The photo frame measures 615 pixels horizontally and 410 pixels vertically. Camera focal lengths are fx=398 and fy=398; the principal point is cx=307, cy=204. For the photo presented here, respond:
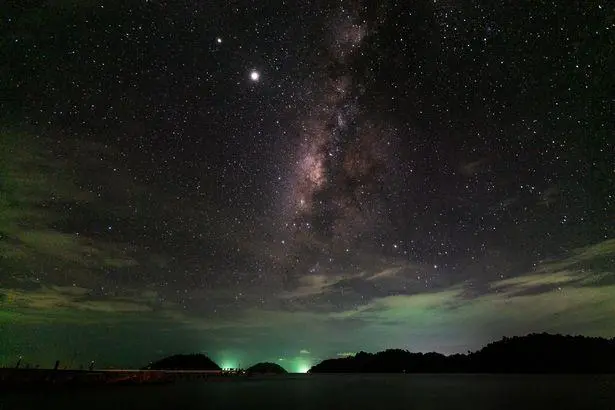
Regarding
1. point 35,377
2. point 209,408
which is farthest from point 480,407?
point 35,377

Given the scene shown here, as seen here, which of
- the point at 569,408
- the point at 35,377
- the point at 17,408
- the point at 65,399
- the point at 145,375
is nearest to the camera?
the point at 17,408

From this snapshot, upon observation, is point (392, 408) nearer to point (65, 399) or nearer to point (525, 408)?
point (525, 408)

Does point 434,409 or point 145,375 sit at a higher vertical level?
point 145,375

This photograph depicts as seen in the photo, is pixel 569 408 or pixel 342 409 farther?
pixel 342 409

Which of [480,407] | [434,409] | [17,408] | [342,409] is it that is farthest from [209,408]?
[480,407]

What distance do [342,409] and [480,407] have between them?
15141 mm

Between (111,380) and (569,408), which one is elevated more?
(111,380)

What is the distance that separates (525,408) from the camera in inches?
1640

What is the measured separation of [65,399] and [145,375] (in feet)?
141

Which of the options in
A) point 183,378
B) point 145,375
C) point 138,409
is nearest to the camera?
point 138,409

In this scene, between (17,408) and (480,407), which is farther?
(480,407)

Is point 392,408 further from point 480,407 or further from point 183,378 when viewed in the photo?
point 183,378

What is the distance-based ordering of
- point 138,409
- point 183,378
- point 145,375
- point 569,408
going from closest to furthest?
point 138,409 → point 569,408 → point 145,375 → point 183,378

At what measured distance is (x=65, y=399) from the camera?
42.6 metres
